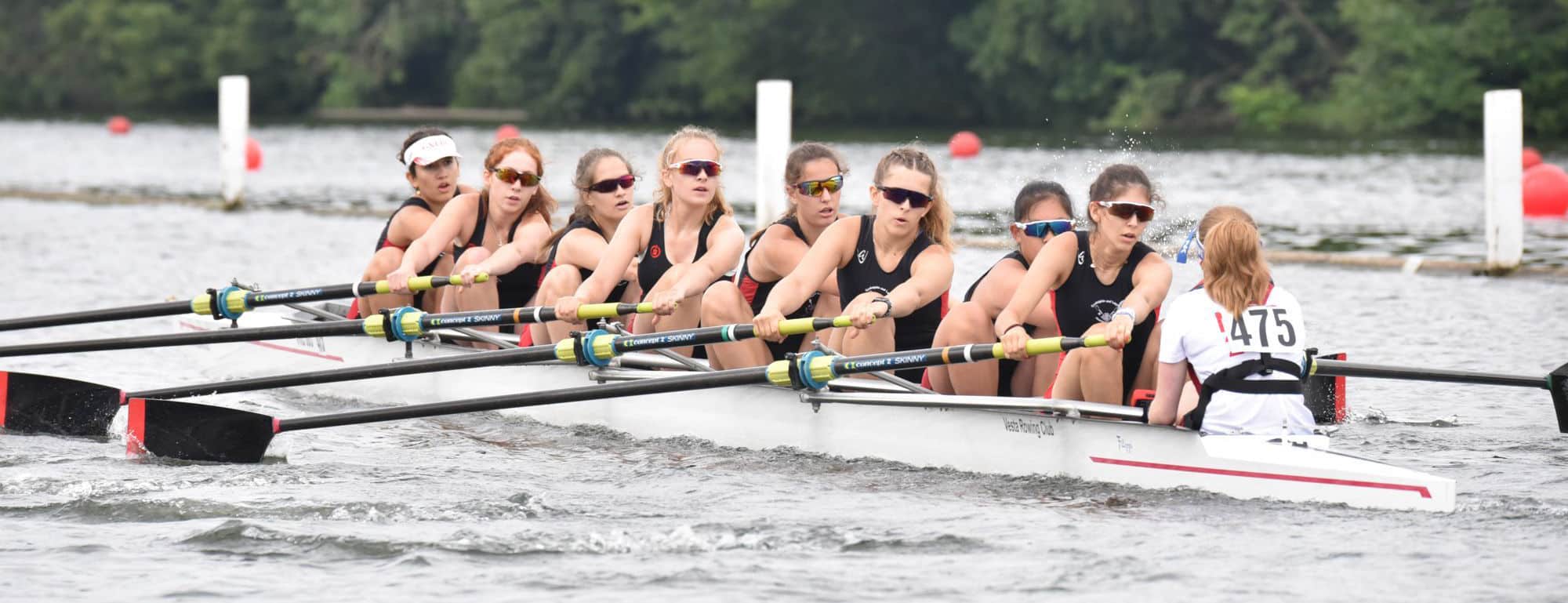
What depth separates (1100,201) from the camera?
6223 millimetres

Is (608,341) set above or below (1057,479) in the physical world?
above

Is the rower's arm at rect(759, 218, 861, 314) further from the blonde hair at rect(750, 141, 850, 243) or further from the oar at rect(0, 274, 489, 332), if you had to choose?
the oar at rect(0, 274, 489, 332)

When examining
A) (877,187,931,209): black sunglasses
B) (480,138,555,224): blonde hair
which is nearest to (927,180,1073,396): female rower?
(877,187,931,209): black sunglasses

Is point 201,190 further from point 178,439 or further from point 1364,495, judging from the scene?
point 1364,495

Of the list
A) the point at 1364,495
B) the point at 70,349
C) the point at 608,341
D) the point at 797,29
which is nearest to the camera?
the point at 1364,495

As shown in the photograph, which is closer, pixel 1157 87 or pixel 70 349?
pixel 70 349

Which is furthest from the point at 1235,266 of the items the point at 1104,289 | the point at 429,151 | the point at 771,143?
the point at 771,143

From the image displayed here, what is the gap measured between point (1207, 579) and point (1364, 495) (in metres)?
0.73

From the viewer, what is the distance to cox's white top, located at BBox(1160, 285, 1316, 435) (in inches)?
226

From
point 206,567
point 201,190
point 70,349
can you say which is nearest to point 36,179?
point 201,190

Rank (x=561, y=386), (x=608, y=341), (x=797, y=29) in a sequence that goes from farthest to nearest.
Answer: (x=797, y=29)
(x=561, y=386)
(x=608, y=341)

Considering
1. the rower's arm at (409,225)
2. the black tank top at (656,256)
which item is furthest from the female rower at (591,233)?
the rower's arm at (409,225)

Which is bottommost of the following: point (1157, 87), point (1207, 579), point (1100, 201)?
point (1207, 579)

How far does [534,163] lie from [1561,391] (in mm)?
4315
